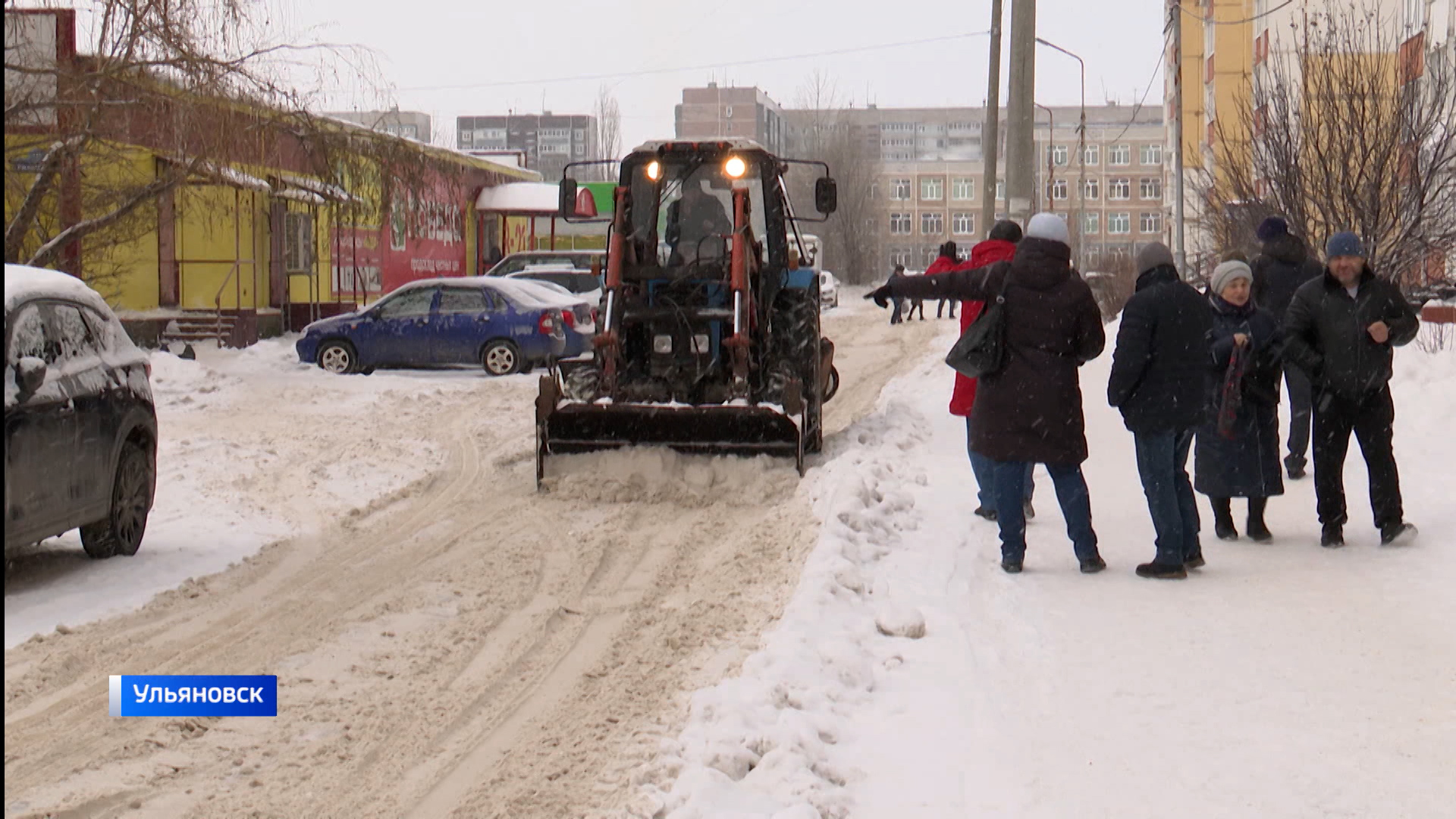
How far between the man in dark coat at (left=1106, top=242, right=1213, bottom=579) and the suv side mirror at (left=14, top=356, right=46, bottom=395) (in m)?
5.44

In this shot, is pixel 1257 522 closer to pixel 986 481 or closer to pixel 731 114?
pixel 986 481

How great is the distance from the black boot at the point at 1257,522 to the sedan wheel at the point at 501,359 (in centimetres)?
1406

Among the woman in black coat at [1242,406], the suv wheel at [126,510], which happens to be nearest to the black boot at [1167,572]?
the woman in black coat at [1242,406]

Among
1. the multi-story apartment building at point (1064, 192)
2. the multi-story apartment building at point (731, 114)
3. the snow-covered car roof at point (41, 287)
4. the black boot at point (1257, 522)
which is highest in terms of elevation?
the multi-story apartment building at point (731, 114)

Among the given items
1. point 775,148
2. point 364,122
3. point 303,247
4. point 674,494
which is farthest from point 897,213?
point 674,494

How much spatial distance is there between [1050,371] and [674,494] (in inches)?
158

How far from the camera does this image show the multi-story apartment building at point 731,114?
140 meters

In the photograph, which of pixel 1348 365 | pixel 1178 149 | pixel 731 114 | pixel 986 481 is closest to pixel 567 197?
pixel 986 481

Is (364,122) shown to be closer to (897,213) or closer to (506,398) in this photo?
(506,398)

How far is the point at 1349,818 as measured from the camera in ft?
15.6

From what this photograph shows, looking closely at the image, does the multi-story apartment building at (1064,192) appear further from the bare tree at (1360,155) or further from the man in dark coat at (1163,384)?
the man in dark coat at (1163,384)

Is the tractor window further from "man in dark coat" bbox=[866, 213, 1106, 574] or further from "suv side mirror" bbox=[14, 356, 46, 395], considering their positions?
"suv side mirror" bbox=[14, 356, 46, 395]

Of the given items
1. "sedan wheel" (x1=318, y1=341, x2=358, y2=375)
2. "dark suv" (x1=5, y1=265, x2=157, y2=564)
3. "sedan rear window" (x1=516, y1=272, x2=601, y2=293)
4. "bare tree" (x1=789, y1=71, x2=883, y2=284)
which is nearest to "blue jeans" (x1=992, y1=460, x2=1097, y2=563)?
"dark suv" (x1=5, y1=265, x2=157, y2=564)

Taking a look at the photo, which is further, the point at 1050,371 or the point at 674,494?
the point at 674,494
